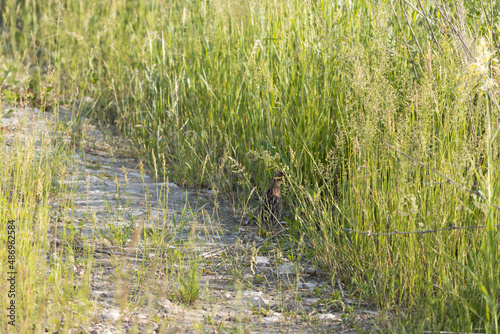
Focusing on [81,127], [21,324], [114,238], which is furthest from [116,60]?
[21,324]

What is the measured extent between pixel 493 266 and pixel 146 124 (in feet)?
9.79

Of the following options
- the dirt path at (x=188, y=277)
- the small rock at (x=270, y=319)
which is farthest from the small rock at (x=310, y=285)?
the small rock at (x=270, y=319)

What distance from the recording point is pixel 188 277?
2.27 metres

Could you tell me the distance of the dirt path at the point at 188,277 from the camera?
81.0 inches

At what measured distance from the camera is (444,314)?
6.36 feet

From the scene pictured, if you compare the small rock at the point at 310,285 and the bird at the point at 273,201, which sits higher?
the bird at the point at 273,201

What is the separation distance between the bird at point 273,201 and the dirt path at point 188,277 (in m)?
0.12

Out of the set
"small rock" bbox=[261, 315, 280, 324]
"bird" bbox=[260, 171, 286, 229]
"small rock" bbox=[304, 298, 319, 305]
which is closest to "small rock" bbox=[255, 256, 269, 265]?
"bird" bbox=[260, 171, 286, 229]

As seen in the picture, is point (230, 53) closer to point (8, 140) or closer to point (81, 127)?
point (81, 127)

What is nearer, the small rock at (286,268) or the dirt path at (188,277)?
the dirt path at (188,277)

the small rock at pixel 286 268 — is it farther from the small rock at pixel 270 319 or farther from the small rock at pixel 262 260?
the small rock at pixel 270 319

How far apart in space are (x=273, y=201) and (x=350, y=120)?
2.17 ft

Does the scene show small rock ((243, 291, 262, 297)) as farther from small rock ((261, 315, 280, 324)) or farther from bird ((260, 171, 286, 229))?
bird ((260, 171, 286, 229))

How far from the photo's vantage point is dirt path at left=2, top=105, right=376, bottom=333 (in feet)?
6.75
